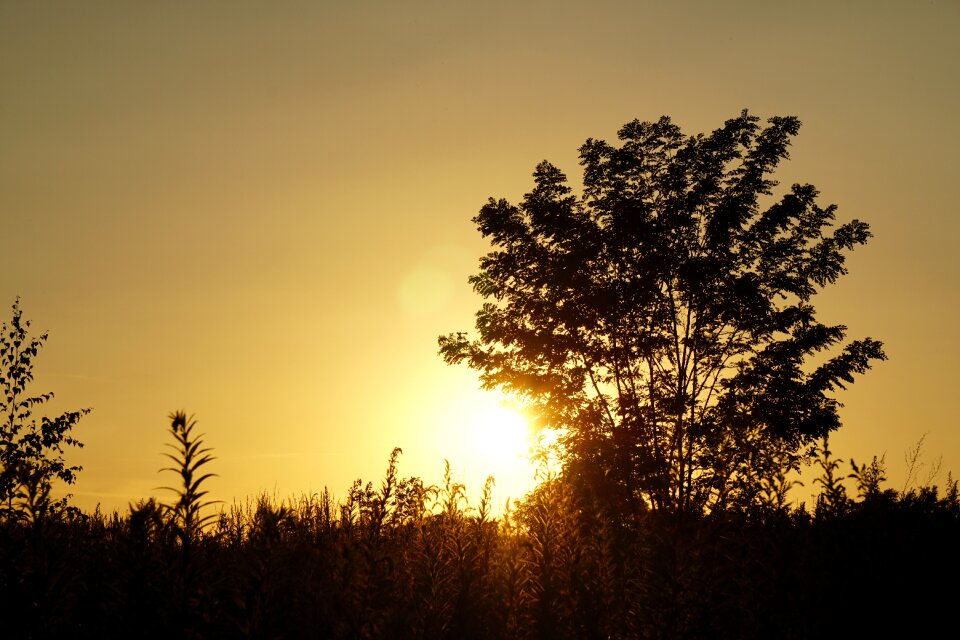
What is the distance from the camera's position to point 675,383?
3191cm

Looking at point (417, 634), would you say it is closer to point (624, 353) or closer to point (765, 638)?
point (765, 638)

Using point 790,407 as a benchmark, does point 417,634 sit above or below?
below

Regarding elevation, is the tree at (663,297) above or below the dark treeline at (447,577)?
above

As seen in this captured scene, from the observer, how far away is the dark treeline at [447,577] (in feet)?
22.7

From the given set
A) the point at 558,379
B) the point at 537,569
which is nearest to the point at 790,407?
the point at 558,379

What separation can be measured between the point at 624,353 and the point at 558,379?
284cm

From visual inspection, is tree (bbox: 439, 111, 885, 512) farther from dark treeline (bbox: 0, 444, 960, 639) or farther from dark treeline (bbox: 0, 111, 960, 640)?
dark treeline (bbox: 0, 444, 960, 639)

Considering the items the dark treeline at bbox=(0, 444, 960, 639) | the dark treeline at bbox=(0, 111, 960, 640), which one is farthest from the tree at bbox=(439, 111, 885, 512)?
the dark treeline at bbox=(0, 444, 960, 639)

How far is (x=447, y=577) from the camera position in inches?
396

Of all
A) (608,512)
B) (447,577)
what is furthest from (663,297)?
(447,577)

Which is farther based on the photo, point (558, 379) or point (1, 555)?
point (558, 379)

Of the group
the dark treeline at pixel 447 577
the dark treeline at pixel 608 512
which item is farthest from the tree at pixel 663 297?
the dark treeline at pixel 447 577

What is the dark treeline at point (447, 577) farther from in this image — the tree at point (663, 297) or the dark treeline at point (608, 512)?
the tree at point (663, 297)

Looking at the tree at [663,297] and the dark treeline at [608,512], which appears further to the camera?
the tree at [663,297]
